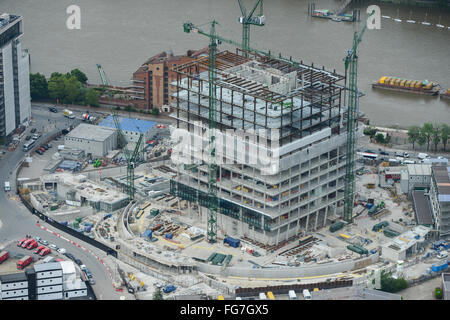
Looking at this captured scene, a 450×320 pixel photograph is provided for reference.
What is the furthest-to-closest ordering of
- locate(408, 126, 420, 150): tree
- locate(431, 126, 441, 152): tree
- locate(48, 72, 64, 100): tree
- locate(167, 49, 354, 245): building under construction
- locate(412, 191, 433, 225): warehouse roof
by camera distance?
locate(48, 72, 64, 100): tree, locate(408, 126, 420, 150): tree, locate(431, 126, 441, 152): tree, locate(412, 191, 433, 225): warehouse roof, locate(167, 49, 354, 245): building under construction

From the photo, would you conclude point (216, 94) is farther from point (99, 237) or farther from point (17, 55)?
point (17, 55)

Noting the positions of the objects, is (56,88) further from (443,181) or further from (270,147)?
(443,181)

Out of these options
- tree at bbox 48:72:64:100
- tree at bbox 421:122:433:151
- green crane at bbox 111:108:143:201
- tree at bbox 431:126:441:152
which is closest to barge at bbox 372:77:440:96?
tree at bbox 431:126:441:152

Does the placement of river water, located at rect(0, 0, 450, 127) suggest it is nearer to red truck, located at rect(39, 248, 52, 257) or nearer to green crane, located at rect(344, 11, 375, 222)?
→ green crane, located at rect(344, 11, 375, 222)

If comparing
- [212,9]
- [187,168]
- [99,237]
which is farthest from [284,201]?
[212,9]

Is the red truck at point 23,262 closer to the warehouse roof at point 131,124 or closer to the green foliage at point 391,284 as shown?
the warehouse roof at point 131,124
